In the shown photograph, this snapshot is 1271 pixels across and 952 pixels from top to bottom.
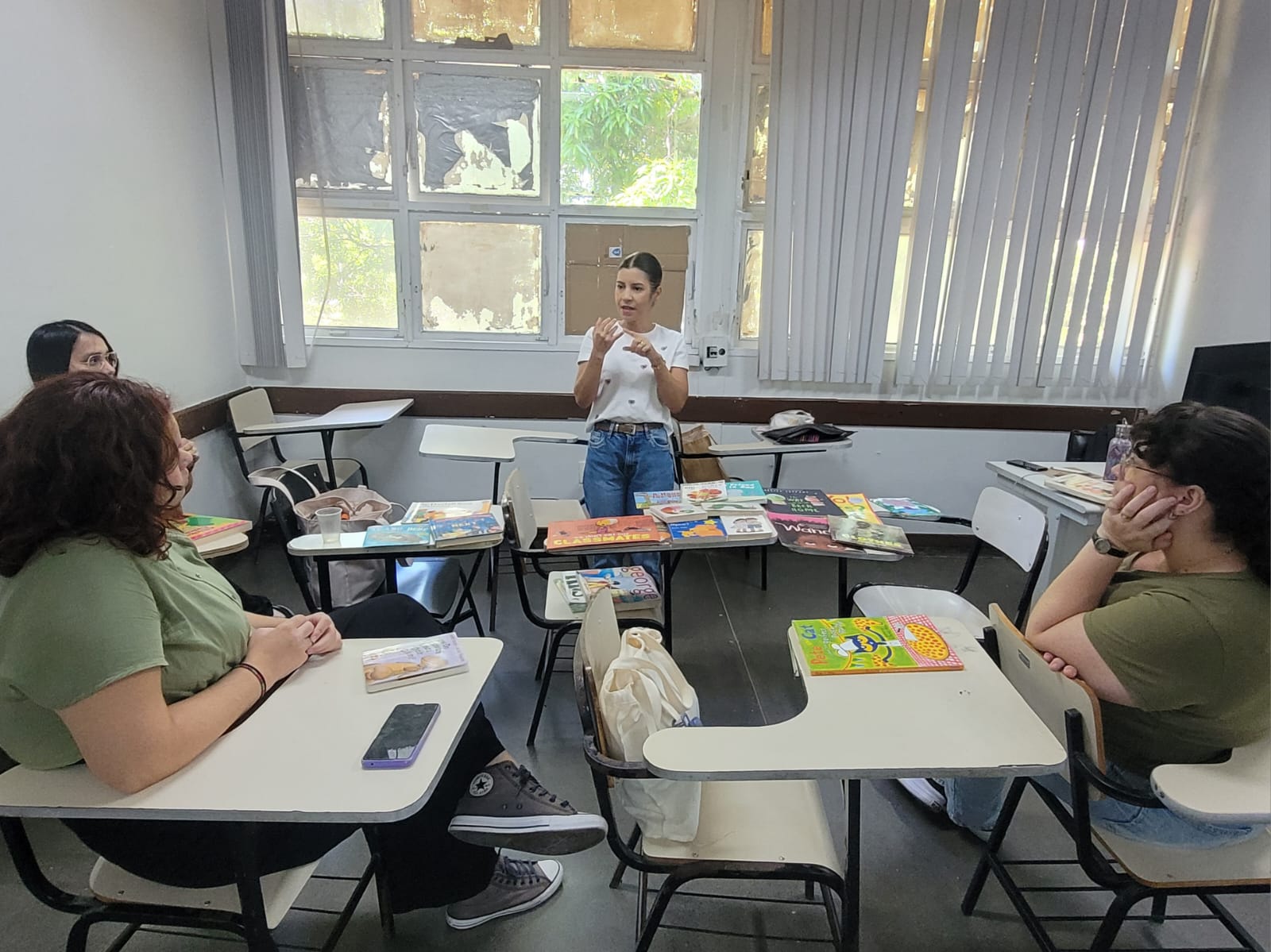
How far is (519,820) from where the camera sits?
4.48ft

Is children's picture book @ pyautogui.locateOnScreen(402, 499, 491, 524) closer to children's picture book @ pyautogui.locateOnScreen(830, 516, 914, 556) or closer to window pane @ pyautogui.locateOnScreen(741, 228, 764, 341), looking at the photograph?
children's picture book @ pyautogui.locateOnScreen(830, 516, 914, 556)

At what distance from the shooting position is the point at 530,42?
137 inches

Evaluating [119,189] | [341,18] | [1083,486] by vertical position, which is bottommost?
[1083,486]

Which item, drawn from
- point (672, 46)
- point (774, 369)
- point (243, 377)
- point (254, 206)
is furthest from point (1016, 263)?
point (243, 377)

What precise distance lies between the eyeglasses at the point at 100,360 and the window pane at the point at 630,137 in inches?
86.8

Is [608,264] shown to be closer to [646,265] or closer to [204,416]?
[646,265]

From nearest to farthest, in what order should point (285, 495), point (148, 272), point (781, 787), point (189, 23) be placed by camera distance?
point (781, 787) < point (285, 495) < point (148, 272) < point (189, 23)

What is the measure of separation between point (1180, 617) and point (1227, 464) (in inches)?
10.7

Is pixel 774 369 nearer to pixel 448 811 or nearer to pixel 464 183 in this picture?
pixel 464 183

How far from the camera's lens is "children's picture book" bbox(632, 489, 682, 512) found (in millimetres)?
2398

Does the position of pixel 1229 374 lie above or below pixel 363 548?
above

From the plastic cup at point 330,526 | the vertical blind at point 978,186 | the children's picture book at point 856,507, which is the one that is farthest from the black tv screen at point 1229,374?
the plastic cup at point 330,526

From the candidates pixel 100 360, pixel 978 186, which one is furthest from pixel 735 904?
pixel 978 186

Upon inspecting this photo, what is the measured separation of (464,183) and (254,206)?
105 cm
